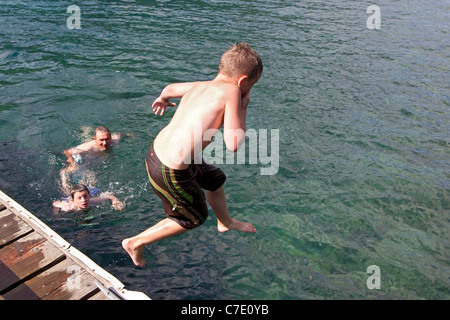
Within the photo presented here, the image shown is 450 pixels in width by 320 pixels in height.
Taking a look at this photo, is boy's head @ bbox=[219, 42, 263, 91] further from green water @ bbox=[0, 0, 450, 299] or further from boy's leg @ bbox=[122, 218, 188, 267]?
green water @ bbox=[0, 0, 450, 299]

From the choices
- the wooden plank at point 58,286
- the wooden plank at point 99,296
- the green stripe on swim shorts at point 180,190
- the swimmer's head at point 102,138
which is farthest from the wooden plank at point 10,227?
the swimmer's head at point 102,138

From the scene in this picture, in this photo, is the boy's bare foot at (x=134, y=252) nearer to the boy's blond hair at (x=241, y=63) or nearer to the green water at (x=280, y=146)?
the green water at (x=280, y=146)

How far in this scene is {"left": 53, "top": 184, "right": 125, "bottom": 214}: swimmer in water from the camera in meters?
5.68

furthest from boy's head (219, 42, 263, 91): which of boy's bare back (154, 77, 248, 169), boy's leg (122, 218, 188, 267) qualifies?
boy's leg (122, 218, 188, 267)

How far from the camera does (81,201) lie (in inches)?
223

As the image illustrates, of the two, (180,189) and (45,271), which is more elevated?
(180,189)

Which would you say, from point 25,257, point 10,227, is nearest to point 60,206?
point 10,227

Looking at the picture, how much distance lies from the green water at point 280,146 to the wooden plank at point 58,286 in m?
0.80

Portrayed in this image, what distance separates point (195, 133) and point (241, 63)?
2.44 feet

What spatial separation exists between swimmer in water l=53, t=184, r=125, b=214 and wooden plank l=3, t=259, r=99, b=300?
1856 millimetres

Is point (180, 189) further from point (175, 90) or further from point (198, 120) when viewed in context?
point (175, 90)

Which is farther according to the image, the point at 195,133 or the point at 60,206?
the point at 60,206

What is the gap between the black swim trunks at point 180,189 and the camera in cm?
379

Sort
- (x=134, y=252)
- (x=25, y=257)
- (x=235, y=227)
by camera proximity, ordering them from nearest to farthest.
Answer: (x=25, y=257)
(x=134, y=252)
(x=235, y=227)
